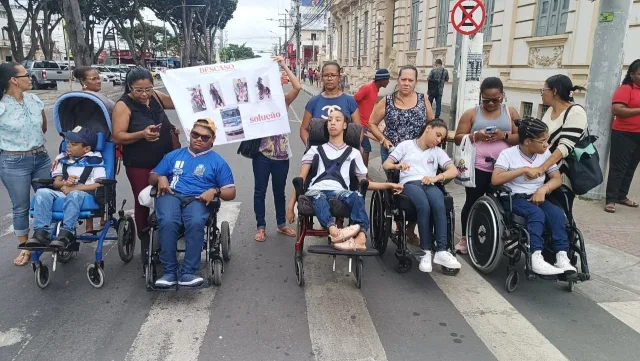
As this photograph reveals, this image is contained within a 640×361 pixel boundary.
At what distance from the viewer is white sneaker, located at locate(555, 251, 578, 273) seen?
381 cm

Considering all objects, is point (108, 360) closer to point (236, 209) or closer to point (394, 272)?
point (394, 272)

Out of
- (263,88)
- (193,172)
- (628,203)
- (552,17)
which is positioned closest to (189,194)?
(193,172)

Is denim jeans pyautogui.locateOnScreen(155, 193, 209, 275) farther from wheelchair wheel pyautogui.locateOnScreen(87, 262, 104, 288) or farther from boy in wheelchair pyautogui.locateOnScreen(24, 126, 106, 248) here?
boy in wheelchair pyautogui.locateOnScreen(24, 126, 106, 248)

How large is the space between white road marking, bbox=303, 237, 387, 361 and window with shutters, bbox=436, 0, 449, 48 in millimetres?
16348

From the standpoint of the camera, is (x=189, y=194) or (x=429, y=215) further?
(x=429, y=215)

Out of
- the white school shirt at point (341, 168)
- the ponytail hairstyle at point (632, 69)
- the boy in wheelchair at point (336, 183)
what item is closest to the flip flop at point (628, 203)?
the ponytail hairstyle at point (632, 69)

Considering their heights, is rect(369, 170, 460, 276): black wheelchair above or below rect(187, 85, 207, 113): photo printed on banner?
below

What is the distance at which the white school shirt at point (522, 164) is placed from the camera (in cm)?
423

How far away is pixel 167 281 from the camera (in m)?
3.73

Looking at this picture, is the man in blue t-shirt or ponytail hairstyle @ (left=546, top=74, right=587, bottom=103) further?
ponytail hairstyle @ (left=546, top=74, right=587, bottom=103)

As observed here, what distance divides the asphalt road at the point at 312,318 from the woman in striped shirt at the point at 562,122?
1.13 metres

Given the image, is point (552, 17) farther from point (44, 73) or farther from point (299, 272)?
point (44, 73)

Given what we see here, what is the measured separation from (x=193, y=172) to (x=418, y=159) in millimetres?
2122

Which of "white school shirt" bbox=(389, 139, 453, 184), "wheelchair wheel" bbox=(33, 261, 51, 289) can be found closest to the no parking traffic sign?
"white school shirt" bbox=(389, 139, 453, 184)
